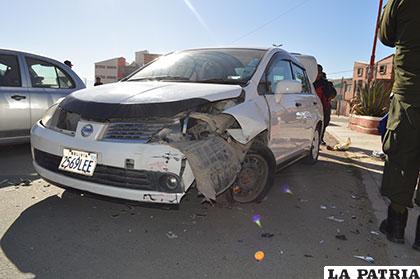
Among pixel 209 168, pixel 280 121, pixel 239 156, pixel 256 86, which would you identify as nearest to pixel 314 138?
pixel 280 121

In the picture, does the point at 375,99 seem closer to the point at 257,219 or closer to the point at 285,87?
the point at 285,87

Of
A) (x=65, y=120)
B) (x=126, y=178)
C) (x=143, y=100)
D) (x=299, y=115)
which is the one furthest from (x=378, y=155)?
(x=65, y=120)

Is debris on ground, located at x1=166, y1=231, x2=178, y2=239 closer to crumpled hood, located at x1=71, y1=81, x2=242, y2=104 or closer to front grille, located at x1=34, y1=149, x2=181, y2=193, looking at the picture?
front grille, located at x1=34, y1=149, x2=181, y2=193

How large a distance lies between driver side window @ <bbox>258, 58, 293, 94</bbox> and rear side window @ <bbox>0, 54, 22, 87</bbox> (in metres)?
3.76

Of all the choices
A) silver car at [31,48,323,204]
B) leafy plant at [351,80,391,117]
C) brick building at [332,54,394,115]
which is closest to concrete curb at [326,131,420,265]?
silver car at [31,48,323,204]

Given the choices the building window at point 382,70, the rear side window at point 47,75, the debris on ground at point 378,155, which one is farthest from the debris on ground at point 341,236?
the building window at point 382,70

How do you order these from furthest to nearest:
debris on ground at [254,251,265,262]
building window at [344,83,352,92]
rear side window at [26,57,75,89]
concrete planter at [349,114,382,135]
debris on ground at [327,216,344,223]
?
1. building window at [344,83,352,92]
2. concrete planter at [349,114,382,135]
3. rear side window at [26,57,75,89]
4. debris on ground at [327,216,344,223]
5. debris on ground at [254,251,265,262]

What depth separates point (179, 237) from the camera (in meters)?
2.74

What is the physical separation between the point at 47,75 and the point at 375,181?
5274mm

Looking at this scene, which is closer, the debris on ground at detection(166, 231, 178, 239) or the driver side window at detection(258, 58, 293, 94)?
the debris on ground at detection(166, 231, 178, 239)

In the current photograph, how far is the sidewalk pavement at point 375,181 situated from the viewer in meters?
2.63

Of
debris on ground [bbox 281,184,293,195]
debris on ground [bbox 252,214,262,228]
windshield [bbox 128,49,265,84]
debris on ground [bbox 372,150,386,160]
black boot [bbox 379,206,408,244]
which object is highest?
windshield [bbox 128,49,265,84]

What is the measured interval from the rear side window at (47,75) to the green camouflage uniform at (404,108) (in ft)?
16.1

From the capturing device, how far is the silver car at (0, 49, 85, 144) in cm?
501
